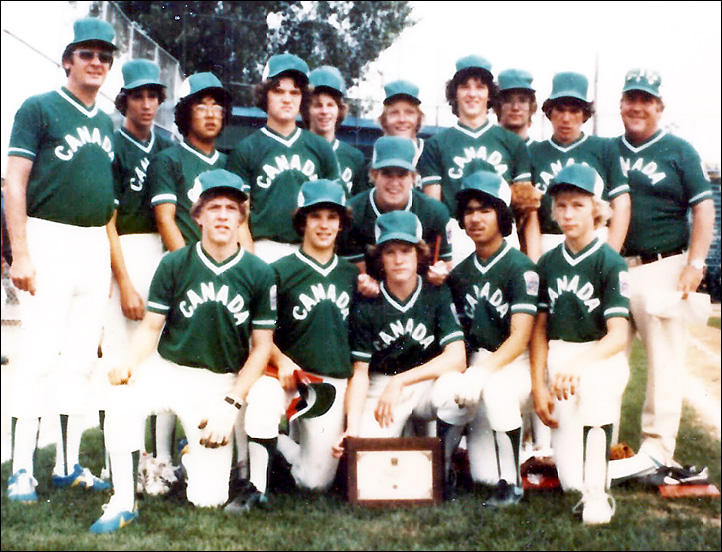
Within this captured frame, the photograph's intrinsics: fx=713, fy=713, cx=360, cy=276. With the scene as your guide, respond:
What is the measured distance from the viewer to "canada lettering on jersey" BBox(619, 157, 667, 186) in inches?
150

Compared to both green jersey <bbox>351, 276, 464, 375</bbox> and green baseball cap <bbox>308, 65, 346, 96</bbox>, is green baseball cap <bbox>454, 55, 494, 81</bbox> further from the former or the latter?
green jersey <bbox>351, 276, 464, 375</bbox>

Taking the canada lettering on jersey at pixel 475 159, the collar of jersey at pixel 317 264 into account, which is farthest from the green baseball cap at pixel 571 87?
the collar of jersey at pixel 317 264

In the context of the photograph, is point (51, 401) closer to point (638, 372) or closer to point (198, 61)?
point (198, 61)

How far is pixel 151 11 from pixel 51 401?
4433mm

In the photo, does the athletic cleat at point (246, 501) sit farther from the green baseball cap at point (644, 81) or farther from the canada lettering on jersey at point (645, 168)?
the green baseball cap at point (644, 81)

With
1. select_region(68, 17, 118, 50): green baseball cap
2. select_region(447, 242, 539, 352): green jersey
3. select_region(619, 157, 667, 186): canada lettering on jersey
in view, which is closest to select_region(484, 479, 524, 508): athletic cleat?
select_region(447, 242, 539, 352): green jersey

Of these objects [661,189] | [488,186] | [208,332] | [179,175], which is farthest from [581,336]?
[179,175]

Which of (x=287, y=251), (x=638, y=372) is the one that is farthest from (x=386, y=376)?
(x=638, y=372)

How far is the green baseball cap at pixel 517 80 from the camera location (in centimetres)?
431

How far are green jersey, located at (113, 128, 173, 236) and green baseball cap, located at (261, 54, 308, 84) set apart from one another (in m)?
0.70

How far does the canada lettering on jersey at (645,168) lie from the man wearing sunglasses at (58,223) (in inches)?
105

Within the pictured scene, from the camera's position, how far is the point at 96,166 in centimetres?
323

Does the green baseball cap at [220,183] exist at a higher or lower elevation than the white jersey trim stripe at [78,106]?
lower

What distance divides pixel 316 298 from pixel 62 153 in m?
1.37
